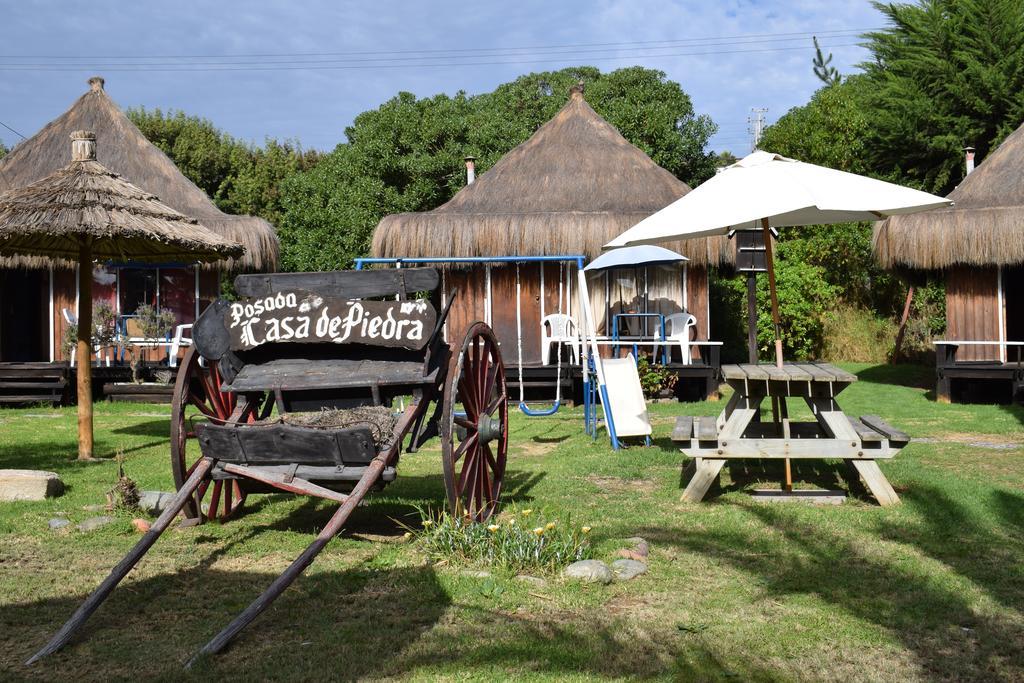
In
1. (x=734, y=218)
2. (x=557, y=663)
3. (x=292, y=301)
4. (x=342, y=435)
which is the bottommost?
(x=557, y=663)

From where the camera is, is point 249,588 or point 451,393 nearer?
point 249,588

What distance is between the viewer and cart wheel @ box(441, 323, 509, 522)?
5.56 meters

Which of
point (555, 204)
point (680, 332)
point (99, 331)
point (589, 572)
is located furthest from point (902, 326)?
point (589, 572)

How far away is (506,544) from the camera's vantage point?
5344 millimetres

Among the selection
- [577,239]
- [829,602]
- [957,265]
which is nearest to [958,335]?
[957,265]

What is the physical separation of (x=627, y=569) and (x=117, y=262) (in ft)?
48.6

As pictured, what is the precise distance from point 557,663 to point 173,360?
45.1 ft

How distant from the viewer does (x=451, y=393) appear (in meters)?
Result: 5.53

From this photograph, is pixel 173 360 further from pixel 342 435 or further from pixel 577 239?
pixel 342 435

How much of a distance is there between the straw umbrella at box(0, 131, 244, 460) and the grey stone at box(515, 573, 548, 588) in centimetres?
588

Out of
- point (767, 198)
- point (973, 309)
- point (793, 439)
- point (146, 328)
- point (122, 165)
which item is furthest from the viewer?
point (122, 165)

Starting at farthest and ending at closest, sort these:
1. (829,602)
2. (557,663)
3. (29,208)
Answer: (29,208)
(829,602)
(557,663)

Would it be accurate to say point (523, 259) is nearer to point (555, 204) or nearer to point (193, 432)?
point (555, 204)

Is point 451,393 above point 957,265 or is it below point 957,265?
below
